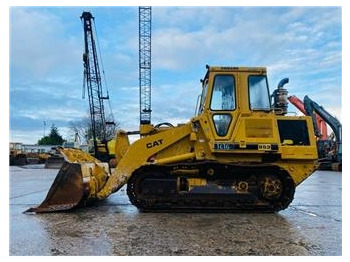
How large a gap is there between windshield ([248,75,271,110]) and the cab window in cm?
35

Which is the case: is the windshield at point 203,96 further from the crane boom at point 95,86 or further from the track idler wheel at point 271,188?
the crane boom at point 95,86

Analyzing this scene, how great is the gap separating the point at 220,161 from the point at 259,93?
4.95 feet

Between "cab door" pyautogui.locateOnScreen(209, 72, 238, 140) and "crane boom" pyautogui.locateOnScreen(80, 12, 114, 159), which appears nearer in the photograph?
"cab door" pyautogui.locateOnScreen(209, 72, 238, 140)

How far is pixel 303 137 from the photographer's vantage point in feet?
24.5

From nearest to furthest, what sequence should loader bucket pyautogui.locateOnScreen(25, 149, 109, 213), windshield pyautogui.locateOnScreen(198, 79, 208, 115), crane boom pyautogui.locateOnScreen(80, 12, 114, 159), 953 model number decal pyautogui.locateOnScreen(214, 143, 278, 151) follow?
1. loader bucket pyautogui.locateOnScreen(25, 149, 109, 213)
2. 953 model number decal pyautogui.locateOnScreen(214, 143, 278, 151)
3. windshield pyautogui.locateOnScreen(198, 79, 208, 115)
4. crane boom pyautogui.locateOnScreen(80, 12, 114, 159)

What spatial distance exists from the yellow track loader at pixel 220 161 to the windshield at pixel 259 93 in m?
0.02

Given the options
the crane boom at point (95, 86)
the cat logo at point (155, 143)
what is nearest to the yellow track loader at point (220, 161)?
the cat logo at point (155, 143)

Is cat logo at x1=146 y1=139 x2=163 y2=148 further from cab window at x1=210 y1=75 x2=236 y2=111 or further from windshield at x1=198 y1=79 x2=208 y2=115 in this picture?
cab window at x1=210 y1=75 x2=236 y2=111

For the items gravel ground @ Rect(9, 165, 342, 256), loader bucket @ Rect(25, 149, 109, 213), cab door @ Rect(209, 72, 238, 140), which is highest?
cab door @ Rect(209, 72, 238, 140)

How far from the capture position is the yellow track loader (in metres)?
7.27

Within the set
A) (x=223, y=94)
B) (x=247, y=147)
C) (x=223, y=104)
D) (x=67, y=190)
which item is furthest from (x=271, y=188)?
(x=67, y=190)

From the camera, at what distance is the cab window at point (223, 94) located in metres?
7.50

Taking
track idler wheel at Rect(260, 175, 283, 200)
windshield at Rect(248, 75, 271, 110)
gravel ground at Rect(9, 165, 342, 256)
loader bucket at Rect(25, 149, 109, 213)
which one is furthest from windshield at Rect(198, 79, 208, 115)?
loader bucket at Rect(25, 149, 109, 213)

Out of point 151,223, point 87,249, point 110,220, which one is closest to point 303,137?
point 151,223
